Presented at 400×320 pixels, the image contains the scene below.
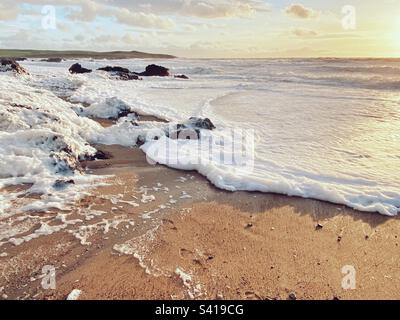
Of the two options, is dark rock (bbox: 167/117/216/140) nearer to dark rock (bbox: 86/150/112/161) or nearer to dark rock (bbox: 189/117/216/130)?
dark rock (bbox: 189/117/216/130)

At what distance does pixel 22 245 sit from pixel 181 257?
153 cm

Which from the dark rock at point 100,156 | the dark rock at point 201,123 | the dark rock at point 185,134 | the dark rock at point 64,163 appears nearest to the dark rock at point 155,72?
the dark rock at point 201,123

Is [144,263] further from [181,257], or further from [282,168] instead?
[282,168]

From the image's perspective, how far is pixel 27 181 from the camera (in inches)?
203

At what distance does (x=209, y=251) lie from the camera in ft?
12.7

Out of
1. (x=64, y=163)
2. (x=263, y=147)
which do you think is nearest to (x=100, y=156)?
(x=64, y=163)

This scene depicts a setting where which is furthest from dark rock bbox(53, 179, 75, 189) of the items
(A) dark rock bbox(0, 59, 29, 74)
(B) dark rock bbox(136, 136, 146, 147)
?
(A) dark rock bbox(0, 59, 29, 74)
